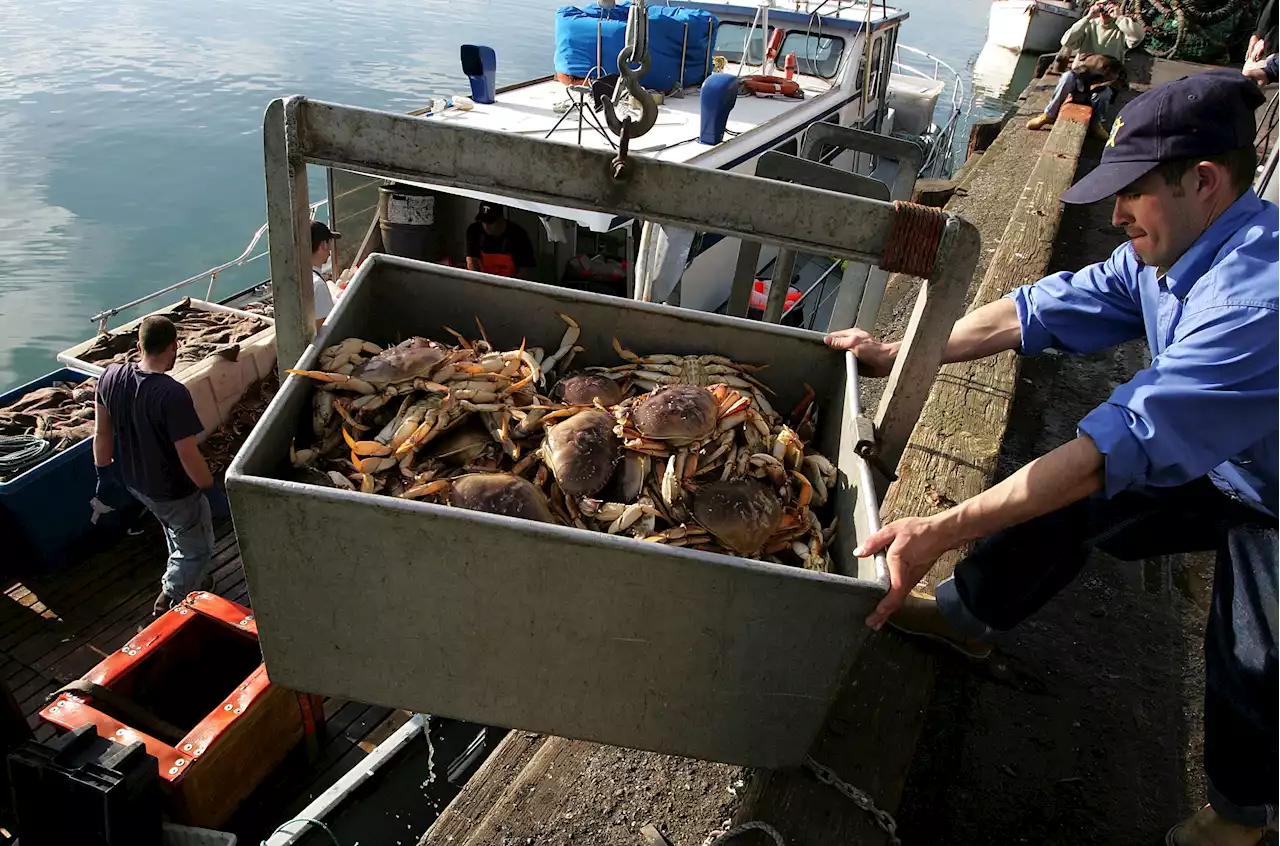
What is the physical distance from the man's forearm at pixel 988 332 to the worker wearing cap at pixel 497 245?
519 centimetres

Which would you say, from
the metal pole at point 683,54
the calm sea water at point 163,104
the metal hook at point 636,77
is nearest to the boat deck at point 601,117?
the metal pole at point 683,54

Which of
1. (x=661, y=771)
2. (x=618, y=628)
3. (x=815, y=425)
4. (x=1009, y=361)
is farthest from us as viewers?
(x=1009, y=361)

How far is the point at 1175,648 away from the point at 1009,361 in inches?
64.8

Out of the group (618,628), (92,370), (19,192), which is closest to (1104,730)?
(618,628)

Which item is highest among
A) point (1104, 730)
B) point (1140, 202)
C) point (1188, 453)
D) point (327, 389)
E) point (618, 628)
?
point (1140, 202)

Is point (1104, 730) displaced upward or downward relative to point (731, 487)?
downward

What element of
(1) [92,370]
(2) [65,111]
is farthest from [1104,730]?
(2) [65,111]

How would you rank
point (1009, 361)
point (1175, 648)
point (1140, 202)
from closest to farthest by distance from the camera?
1. point (1140, 202)
2. point (1175, 648)
3. point (1009, 361)

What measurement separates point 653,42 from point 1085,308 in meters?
7.32

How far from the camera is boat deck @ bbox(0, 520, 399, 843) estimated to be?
4.20m

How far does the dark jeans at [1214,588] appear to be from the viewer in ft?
6.76

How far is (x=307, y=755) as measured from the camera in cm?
429

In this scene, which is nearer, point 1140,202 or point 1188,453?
point 1188,453

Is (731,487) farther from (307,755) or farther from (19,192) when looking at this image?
(19,192)
